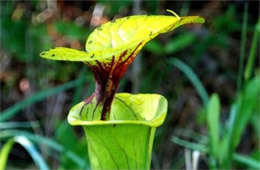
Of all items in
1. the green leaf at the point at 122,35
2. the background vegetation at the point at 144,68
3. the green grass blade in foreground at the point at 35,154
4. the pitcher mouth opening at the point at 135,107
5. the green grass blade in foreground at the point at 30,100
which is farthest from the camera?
the background vegetation at the point at 144,68

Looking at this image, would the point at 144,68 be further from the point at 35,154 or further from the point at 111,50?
the point at 111,50

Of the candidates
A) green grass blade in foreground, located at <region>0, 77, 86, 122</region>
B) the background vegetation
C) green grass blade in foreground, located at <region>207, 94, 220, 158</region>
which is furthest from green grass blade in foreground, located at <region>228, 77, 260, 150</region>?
the background vegetation

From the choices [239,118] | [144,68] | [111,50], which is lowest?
[144,68]

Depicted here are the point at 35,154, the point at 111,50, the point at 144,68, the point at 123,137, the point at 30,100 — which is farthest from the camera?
the point at 144,68

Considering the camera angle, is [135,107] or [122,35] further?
[135,107]

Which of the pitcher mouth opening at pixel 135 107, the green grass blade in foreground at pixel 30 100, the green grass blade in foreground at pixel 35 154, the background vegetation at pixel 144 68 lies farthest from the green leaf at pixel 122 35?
the background vegetation at pixel 144 68

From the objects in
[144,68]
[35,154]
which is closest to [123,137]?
[35,154]

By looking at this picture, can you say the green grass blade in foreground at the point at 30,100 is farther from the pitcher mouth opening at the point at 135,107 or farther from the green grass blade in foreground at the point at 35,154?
the pitcher mouth opening at the point at 135,107

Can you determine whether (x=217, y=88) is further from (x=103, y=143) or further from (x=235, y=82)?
(x=103, y=143)

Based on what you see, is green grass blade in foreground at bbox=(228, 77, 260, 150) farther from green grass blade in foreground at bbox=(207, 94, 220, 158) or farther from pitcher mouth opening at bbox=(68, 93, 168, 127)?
pitcher mouth opening at bbox=(68, 93, 168, 127)
